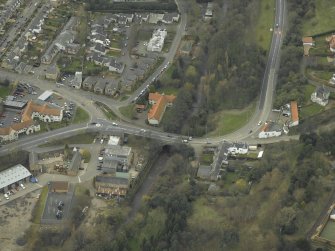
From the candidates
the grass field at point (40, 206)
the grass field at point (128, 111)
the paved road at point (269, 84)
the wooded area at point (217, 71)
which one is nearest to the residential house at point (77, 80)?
the grass field at point (128, 111)

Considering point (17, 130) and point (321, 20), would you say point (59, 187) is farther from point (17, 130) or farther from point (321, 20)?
point (321, 20)

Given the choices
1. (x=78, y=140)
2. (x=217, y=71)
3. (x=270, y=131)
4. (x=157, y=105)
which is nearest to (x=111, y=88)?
(x=157, y=105)

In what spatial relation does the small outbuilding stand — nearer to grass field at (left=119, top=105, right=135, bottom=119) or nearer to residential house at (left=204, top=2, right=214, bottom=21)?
grass field at (left=119, top=105, right=135, bottom=119)

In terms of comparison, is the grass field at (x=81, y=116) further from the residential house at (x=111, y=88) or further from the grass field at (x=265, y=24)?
the grass field at (x=265, y=24)

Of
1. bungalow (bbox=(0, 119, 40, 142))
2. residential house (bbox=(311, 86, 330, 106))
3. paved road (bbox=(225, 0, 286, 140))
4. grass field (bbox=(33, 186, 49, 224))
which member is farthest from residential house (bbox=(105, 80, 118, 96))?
residential house (bbox=(311, 86, 330, 106))

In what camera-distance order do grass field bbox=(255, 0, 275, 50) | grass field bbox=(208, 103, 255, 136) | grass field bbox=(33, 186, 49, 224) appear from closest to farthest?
grass field bbox=(33, 186, 49, 224)
grass field bbox=(208, 103, 255, 136)
grass field bbox=(255, 0, 275, 50)

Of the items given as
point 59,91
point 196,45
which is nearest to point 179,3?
point 196,45

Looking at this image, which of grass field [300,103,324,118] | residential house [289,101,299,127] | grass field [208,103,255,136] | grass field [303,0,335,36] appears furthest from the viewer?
grass field [303,0,335,36]

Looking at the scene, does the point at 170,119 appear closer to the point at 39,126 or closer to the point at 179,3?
the point at 39,126
